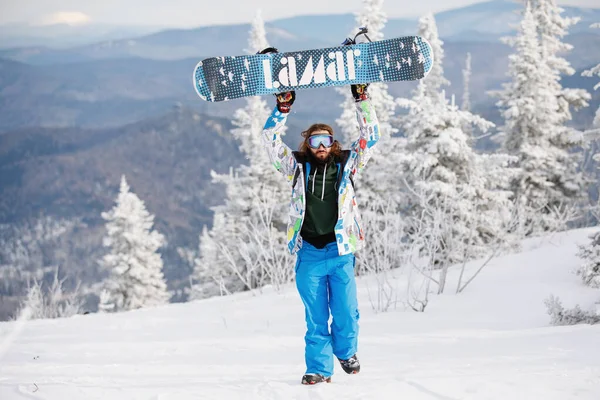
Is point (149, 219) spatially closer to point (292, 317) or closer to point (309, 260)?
point (292, 317)

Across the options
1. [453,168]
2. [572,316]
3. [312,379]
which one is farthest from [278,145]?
[453,168]

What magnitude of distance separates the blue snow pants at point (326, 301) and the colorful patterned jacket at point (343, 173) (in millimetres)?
128

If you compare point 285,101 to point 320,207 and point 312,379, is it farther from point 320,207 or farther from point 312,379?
point 312,379

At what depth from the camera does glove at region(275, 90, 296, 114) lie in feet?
13.8

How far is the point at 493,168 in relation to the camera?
1489 centimetres

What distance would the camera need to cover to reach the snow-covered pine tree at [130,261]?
83.9 feet

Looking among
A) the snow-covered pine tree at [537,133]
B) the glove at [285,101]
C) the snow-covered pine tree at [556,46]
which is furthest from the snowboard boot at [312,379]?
the snow-covered pine tree at [556,46]

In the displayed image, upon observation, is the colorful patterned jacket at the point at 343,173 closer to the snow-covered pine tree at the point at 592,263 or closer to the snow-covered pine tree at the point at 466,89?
the snow-covered pine tree at the point at 592,263

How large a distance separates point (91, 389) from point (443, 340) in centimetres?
379

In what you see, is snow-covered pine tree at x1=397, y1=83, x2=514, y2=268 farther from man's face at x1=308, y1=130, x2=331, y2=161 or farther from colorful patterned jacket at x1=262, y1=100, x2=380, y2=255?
man's face at x1=308, y1=130, x2=331, y2=161

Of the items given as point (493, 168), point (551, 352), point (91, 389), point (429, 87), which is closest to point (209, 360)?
point (91, 389)

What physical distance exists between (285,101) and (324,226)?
110 centimetres

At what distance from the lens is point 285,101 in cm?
425

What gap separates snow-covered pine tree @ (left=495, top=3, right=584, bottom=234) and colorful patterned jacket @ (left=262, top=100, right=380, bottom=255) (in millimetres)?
16198
